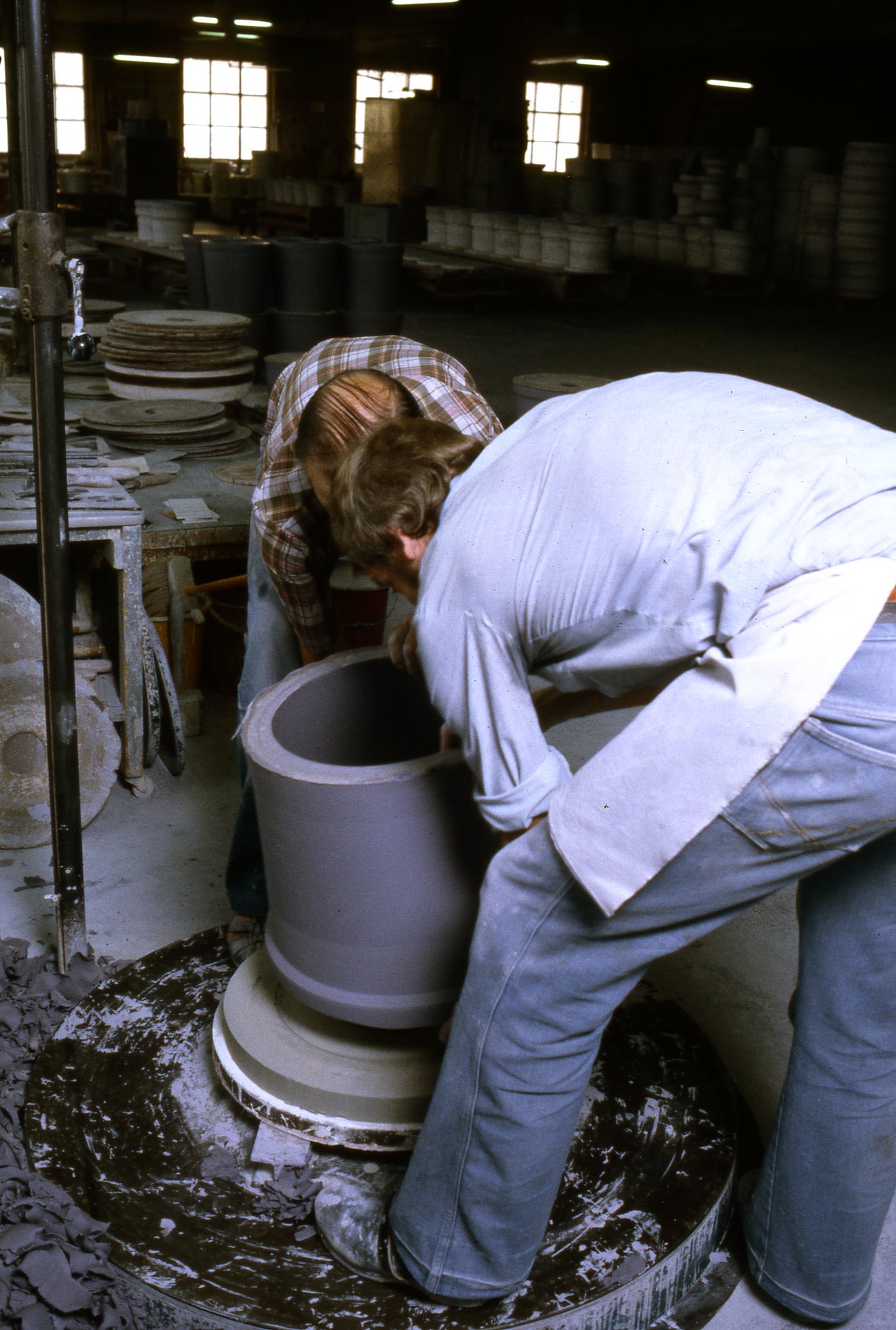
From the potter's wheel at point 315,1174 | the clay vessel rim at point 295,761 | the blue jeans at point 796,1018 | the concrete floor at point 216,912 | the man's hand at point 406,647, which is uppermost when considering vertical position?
the man's hand at point 406,647

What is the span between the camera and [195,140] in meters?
19.5

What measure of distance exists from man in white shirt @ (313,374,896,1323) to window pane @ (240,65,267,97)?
20245mm

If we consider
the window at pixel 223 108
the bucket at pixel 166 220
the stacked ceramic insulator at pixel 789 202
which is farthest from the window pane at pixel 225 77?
the stacked ceramic insulator at pixel 789 202

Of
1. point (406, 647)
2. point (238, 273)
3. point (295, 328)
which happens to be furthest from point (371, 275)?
point (406, 647)

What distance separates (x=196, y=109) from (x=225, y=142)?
2.14 ft

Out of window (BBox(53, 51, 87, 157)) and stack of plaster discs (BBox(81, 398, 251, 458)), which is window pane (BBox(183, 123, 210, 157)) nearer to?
window (BBox(53, 51, 87, 157))

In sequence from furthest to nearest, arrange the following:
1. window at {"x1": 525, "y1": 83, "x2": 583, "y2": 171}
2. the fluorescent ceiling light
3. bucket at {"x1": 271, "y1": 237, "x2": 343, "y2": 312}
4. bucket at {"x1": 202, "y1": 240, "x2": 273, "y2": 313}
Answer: window at {"x1": 525, "y1": 83, "x2": 583, "y2": 171} < the fluorescent ceiling light < bucket at {"x1": 271, "y1": 237, "x2": 343, "y2": 312} < bucket at {"x1": 202, "y1": 240, "x2": 273, "y2": 313}

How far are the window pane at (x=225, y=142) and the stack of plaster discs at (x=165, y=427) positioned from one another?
1710cm

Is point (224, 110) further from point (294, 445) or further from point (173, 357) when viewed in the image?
point (294, 445)

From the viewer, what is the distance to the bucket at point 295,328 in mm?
6641

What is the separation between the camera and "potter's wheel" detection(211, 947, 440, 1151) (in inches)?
74.8

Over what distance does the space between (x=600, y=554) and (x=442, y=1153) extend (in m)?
0.86

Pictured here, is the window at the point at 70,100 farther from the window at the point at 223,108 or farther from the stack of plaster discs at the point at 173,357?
the stack of plaster discs at the point at 173,357

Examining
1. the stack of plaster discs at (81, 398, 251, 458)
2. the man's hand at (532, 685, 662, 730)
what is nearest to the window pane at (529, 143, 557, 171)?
the stack of plaster discs at (81, 398, 251, 458)
